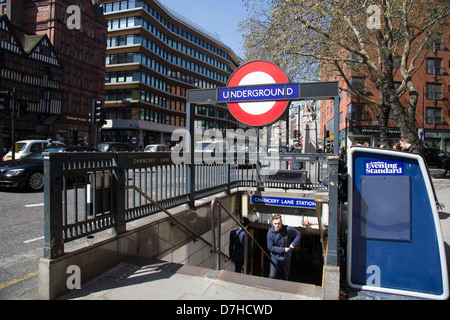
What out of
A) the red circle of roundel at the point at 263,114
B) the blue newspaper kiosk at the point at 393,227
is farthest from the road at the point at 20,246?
the blue newspaper kiosk at the point at 393,227

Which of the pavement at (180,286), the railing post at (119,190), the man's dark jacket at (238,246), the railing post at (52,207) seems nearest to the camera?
the railing post at (52,207)

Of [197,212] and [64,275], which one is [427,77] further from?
[64,275]

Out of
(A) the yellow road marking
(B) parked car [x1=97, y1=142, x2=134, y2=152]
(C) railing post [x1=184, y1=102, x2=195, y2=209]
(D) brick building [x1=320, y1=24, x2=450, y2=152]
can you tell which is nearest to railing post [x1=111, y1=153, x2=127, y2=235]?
(A) the yellow road marking

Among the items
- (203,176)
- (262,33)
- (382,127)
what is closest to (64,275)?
(203,176)

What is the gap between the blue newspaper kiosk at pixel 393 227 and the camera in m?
3.39

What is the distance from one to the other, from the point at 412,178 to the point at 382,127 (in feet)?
51.5

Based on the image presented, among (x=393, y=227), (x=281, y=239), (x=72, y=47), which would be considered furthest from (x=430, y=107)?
(x=72, y=47)

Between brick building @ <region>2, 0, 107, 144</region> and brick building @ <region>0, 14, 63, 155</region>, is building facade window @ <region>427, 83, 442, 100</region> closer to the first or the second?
brick building @ <region>2, 0, 107, 144</region>

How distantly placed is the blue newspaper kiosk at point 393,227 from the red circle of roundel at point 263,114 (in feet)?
4.79

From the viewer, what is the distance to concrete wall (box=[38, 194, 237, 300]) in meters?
3.20

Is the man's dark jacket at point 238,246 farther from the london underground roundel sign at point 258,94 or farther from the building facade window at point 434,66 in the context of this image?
the building facade window at point 434,66

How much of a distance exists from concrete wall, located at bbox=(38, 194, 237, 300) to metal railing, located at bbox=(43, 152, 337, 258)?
0.50 ft

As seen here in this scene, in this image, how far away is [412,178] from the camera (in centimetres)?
349

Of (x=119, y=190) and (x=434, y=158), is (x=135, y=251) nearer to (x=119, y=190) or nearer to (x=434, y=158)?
(x=119, y=190)
